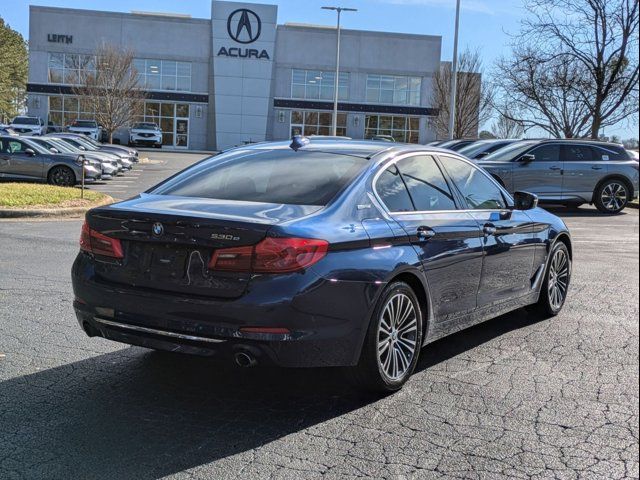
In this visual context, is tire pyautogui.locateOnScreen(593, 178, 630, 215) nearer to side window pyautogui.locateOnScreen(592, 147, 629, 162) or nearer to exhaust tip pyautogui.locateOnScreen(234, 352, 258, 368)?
side window pyautogui.locateOnScreen(592, 147, 629, 162)

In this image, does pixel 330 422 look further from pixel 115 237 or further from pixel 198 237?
pixel 115 237

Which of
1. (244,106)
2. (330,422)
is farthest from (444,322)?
(244,106)

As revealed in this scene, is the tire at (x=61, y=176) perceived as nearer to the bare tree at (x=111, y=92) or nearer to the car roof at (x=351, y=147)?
the car roof at (x=351, y=147)

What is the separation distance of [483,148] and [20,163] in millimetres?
13139

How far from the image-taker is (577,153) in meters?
17.2

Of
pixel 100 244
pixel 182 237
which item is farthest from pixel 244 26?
pixel 182 237

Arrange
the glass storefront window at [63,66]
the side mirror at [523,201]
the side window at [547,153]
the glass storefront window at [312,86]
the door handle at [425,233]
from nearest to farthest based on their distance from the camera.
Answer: the door handle at [425,233] < the side mirror at [523,201] < the side window at [547,153] < the glass storefront window at [63,66] < the glass storefront window at [312,86]

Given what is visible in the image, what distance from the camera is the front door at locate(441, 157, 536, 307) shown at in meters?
5.47

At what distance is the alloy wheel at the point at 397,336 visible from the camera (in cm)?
439

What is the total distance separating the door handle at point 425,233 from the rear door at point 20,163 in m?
18.0

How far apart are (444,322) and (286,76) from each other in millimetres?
57039

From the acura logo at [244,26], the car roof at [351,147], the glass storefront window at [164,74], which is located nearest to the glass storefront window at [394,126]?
the acura logo at [244,26]

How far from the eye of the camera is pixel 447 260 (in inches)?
193

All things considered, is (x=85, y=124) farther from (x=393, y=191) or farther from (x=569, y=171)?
(x=393, y=191)
